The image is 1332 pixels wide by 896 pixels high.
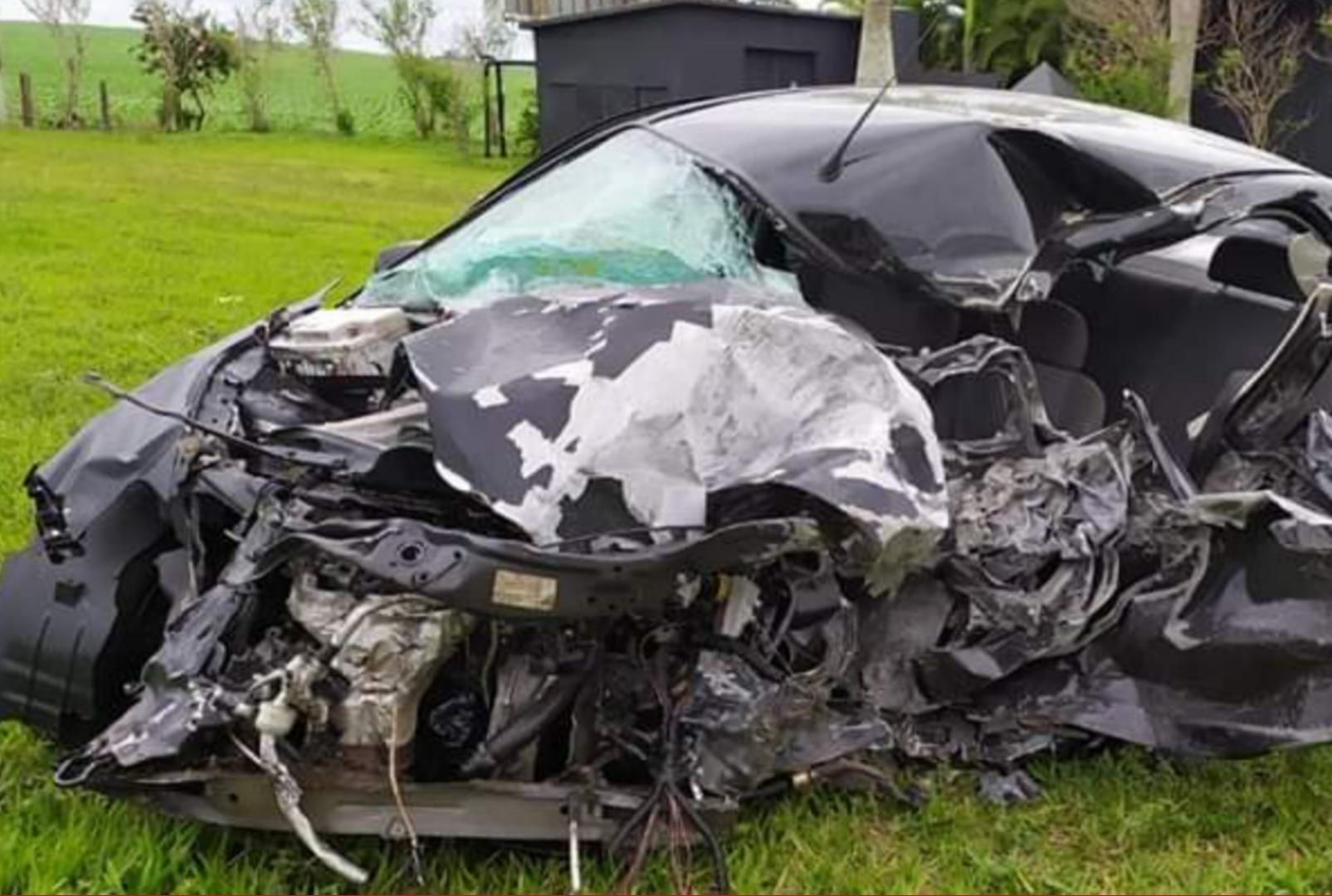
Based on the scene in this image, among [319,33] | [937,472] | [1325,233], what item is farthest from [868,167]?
[319,33]

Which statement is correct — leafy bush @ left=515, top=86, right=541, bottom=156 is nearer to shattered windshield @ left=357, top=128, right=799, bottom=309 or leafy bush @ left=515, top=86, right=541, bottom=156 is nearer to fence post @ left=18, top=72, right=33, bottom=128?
fence post @ left=18, top=72, right=33, bottom=128

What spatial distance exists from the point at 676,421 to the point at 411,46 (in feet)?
95.9

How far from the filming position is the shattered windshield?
3.00 m

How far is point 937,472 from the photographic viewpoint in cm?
238

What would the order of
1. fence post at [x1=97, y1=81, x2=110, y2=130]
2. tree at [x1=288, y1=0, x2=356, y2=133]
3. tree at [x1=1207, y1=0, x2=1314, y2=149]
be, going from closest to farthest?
tree at [x1=1207, y1=0, x2=1314, y2=149]
fence post at [x1=97, y1=81, x2=110, y2=130]
tree at [x1=288, y1=0, x2=356, y2=133]

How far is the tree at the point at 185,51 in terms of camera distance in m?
27.0

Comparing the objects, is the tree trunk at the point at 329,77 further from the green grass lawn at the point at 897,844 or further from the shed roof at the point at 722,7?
the green grass lawn at the point at 897,844

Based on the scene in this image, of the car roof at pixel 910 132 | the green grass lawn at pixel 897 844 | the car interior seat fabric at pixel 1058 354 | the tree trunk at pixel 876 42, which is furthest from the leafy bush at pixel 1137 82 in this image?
the green grass lawn at pixel 897 844

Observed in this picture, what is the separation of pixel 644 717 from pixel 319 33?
107 feet

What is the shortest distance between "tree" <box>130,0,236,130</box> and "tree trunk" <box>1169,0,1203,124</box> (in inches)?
717

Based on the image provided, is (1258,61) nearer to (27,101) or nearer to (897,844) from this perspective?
(897,844)

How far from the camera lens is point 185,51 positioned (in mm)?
27844

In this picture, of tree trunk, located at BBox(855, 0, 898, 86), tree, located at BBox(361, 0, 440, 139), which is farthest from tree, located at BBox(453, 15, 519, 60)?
tree trunk, located at BBox(855, 0, 898, 86)

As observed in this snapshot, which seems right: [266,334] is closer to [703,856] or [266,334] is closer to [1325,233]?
[703,856]
